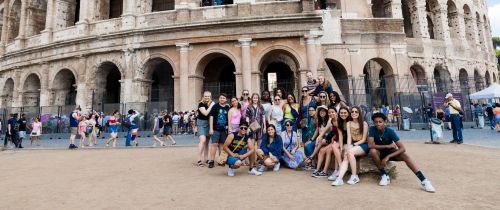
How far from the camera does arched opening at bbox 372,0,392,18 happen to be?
19.6 m

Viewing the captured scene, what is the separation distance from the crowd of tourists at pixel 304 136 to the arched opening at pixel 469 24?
24.8m

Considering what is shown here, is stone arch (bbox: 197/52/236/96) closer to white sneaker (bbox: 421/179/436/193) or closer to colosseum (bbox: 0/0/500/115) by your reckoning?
colosseum (bbox: 0/0/500/115)

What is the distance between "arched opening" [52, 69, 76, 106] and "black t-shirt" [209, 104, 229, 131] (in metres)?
16.2

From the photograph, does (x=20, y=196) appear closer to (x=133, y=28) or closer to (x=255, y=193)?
(x=255, y=193)

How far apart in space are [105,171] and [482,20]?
32.5m

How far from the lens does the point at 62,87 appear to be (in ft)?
62.5

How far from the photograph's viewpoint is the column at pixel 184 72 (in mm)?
15258

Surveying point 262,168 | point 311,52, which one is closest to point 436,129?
point 262,168

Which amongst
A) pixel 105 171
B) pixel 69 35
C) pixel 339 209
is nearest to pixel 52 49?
pixel 69 35

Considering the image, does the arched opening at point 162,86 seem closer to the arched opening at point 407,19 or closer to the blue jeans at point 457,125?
the blue jeans at point 457,125

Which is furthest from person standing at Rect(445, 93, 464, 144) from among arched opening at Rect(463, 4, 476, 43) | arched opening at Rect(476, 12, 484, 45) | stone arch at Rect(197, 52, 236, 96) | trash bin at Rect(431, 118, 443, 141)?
arched opening at Rect(476, 12, 484, 45)

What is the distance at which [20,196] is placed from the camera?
162 inches

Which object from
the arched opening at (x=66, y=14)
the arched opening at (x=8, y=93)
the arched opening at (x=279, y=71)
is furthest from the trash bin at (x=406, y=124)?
the arched opening at (x=8, y=93)

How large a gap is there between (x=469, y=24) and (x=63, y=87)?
3191 centimetres
